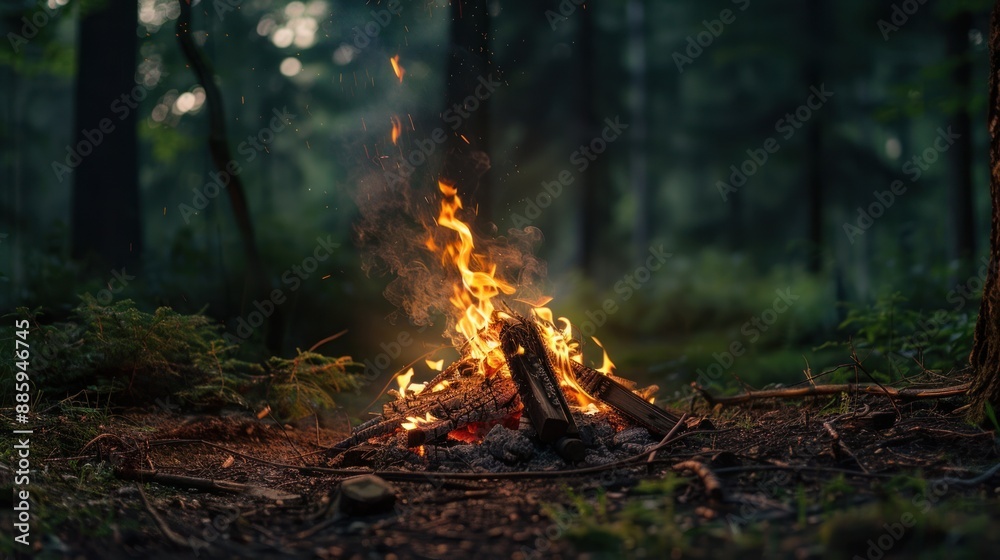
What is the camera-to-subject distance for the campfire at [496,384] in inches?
202

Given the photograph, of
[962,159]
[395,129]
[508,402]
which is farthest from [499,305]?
[962,159]

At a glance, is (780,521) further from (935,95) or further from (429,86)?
(935,95)

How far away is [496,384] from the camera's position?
5609 millimetres

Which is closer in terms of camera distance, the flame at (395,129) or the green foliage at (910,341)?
the green foliage at (910,341)

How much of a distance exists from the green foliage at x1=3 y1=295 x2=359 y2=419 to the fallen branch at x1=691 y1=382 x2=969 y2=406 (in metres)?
3.91

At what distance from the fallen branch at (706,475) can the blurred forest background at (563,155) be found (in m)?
3.77

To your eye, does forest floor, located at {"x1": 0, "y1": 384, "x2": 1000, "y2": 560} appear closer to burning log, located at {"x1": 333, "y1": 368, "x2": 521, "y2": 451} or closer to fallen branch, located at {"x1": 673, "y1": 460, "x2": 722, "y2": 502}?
fallen branch, located at {"x1": 673, "y1": 460, "x2": 722, "y2": 502}

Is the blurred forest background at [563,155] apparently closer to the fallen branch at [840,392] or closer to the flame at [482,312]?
the flame at [482,312]

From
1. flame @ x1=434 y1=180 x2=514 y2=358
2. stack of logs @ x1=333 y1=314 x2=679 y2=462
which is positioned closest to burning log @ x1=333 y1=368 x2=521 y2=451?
stack of logs @ x1=333 y1=314 x2=679 y2=462

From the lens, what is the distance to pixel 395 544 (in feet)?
11.0

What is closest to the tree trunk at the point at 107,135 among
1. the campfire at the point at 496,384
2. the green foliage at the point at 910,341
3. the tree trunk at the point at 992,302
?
the campfire at the point at 496,384

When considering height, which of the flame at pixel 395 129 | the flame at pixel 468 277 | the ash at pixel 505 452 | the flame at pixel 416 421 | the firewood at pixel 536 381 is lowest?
the ash at pixel 505 452

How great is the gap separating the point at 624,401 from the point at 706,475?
1.74 m

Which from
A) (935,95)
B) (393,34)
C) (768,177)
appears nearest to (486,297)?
(393,34)
